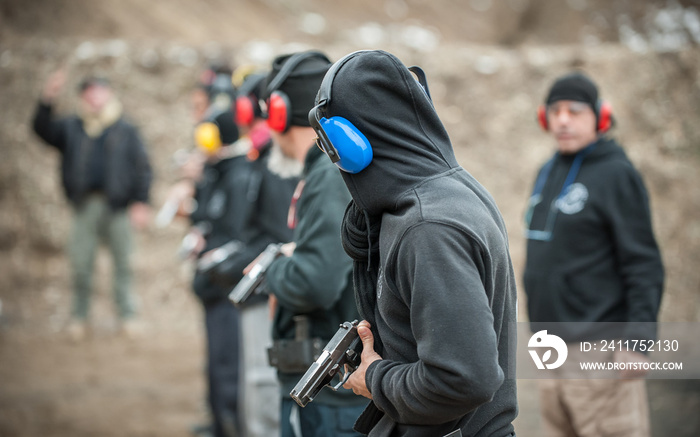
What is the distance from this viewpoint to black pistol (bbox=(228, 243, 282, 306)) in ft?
11.1

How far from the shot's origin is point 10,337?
916 centimetres

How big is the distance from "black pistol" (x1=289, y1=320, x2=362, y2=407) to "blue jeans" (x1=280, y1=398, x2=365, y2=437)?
0.89 meters

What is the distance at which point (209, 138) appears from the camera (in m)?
5.53

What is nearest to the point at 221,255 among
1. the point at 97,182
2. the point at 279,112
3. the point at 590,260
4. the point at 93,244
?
the point at 279,112

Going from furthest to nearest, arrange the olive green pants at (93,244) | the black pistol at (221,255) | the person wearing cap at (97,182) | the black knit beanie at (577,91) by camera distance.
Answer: the olive green pants at (93,244) → the person wearing cap at (97,182) → the black pistol at (221,255) → the black knit beanie at (577,91)

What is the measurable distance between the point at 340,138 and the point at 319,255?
1.08 meters

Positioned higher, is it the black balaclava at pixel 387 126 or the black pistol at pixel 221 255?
the black balaclava at pixel 387 126

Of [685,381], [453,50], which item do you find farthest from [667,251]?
[453,50]

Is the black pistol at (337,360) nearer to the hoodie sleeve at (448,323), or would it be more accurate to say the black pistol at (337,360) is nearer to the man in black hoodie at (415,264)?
the man in black hoodie at (415,264)

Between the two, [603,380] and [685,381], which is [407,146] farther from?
[685,381]

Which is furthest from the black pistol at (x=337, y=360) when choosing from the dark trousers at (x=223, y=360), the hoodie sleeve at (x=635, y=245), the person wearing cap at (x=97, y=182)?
the person wearing cap at (x=97, y=182)

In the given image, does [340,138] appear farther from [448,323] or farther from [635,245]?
[635,245]

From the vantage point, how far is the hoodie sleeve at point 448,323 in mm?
1776

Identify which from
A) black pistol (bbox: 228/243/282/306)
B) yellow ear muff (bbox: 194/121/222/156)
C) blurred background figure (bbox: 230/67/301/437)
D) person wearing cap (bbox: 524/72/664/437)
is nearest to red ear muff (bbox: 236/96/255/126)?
blurred background figure (bbox: 230/67/301/437)
